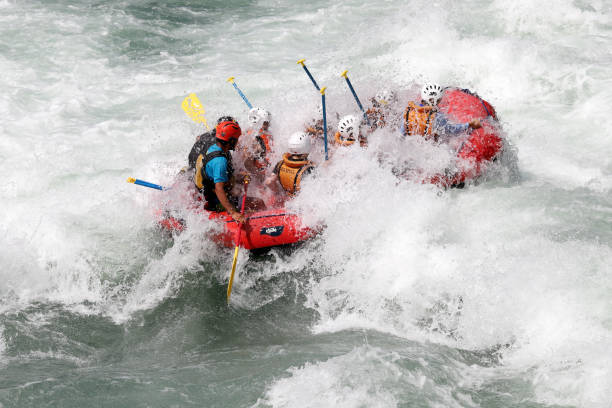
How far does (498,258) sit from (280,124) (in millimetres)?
3631

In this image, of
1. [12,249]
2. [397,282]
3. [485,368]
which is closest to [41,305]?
[12,249]

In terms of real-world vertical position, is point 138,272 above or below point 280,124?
below

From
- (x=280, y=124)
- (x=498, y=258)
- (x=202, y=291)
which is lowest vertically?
(x=202, y=291)

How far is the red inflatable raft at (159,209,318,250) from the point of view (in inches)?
228

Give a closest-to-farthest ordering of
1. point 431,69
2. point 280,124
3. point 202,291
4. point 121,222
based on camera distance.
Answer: point 202,291 → point 121,222 → point 280,124 → point 431,69

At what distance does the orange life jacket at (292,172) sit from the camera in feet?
19.4

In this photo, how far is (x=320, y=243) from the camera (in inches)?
232

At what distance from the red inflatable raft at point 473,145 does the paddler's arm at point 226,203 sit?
2.18m

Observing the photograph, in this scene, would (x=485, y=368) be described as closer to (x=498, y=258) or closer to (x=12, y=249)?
(x=498, y=258)

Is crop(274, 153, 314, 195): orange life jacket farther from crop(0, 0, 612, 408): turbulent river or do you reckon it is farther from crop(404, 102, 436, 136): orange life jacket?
crop(404, 102, 436, 136): orange life jacket

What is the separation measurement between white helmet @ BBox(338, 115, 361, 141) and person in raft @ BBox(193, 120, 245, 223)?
136 centimetres

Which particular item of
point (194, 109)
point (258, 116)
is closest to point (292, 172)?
point (258, 116)

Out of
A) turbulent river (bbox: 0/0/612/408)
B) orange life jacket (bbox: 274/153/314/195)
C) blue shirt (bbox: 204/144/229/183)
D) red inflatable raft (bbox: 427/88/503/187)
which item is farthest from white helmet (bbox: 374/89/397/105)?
blue shirt (bbox: 204/144/229/183)

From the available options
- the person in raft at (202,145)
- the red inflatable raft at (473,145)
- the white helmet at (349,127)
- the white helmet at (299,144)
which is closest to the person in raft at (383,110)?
the white helmet at (349,127)
